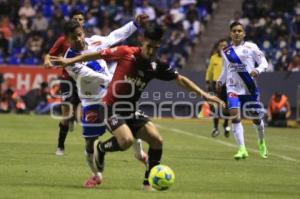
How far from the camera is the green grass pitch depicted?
11.2 metres

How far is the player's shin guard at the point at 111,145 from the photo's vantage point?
11297 millimetres

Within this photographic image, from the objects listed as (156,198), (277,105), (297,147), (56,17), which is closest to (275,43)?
→ (277,105)

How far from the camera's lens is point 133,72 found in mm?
11250

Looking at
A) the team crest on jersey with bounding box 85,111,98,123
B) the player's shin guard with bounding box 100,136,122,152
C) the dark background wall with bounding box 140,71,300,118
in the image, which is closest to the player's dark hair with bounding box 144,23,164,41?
the player's shin guard with bounding box 100,136,122,152

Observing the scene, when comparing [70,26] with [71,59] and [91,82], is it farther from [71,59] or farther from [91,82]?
[91,82]

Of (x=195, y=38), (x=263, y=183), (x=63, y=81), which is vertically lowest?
(x=263, y=183)

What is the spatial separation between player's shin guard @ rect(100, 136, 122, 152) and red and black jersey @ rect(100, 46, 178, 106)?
503mm

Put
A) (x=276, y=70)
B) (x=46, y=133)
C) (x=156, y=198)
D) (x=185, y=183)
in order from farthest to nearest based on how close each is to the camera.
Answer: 1. (x=276, y=70)
2. (x=46, y=133)
3. (x=185, y=183)
4. (x=156, y=198)

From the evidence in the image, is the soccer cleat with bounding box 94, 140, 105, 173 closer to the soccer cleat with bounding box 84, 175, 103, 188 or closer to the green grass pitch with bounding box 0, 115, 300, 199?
the soccer cleat with bounding box 84, 175, 103, 188

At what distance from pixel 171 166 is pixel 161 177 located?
3.65 m

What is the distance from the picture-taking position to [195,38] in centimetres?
3428

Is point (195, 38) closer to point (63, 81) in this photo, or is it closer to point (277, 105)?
point (277, 105)

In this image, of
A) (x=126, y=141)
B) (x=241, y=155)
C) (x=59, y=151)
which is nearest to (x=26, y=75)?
(x=59, y=151)

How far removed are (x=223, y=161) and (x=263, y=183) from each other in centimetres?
333
